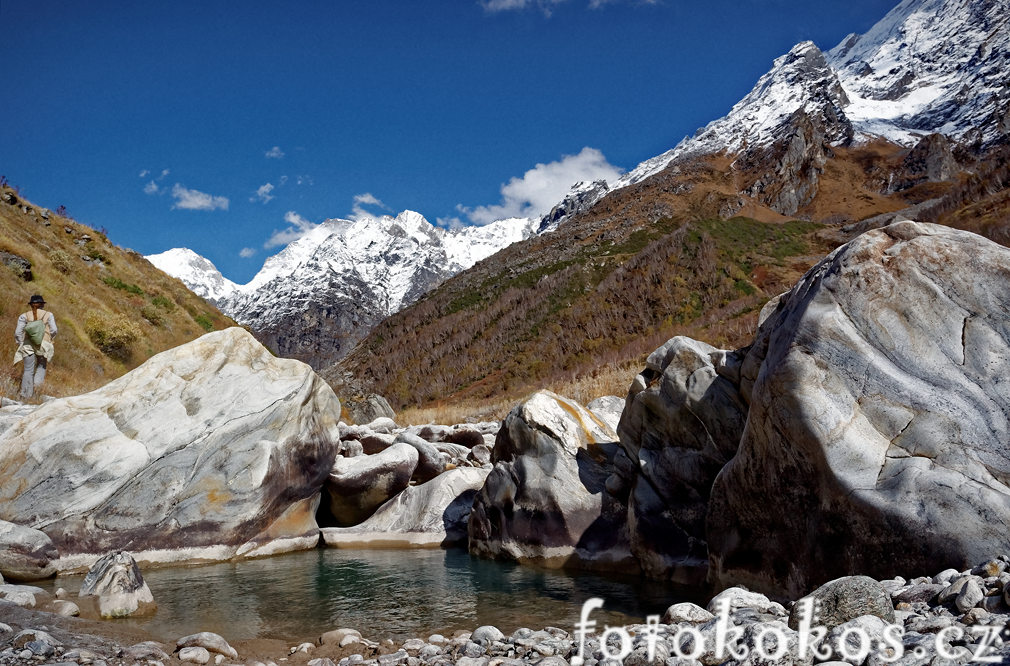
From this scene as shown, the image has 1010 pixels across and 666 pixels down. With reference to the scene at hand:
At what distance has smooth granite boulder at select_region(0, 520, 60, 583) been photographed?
27.4ft

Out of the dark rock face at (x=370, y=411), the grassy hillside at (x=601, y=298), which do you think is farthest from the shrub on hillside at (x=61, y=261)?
the grassy hillside at (x=601, y=298)

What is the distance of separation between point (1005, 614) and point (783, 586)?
9.15ft

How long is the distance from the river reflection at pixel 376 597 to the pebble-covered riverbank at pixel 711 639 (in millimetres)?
585

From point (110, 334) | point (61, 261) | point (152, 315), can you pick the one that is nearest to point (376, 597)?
point (110, 334)

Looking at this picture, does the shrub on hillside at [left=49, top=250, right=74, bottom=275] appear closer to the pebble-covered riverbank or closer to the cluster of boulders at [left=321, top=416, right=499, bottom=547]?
the cluster of boulders at [left=321, top=416, right=499, bottom=547]

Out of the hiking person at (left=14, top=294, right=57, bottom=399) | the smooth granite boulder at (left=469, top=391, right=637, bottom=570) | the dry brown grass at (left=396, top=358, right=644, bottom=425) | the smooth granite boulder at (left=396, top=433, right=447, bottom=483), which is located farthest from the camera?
the dry brown grass at (left=396, top=358, right=644, bottom=425)

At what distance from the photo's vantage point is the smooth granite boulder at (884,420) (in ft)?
17.8

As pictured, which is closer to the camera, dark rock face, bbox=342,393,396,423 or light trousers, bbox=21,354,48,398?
light trousers, bbox=21,354,48,398

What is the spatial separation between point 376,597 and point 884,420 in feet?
19.4

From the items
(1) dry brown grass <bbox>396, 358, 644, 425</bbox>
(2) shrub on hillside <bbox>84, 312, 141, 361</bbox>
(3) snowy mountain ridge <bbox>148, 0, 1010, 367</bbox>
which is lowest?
(1) dry brown grass <bbox>396, 358, 644, 425</bbox>

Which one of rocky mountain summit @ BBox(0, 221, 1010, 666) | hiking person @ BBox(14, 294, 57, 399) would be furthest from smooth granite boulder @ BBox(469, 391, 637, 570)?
hiking person @ BBox(14, 294, 57, 399)

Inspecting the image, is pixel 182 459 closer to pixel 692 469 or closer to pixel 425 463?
pixel 425 463

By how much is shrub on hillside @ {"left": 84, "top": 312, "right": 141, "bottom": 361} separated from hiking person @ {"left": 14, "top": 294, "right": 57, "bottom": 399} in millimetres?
6313

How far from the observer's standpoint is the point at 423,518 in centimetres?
1233
